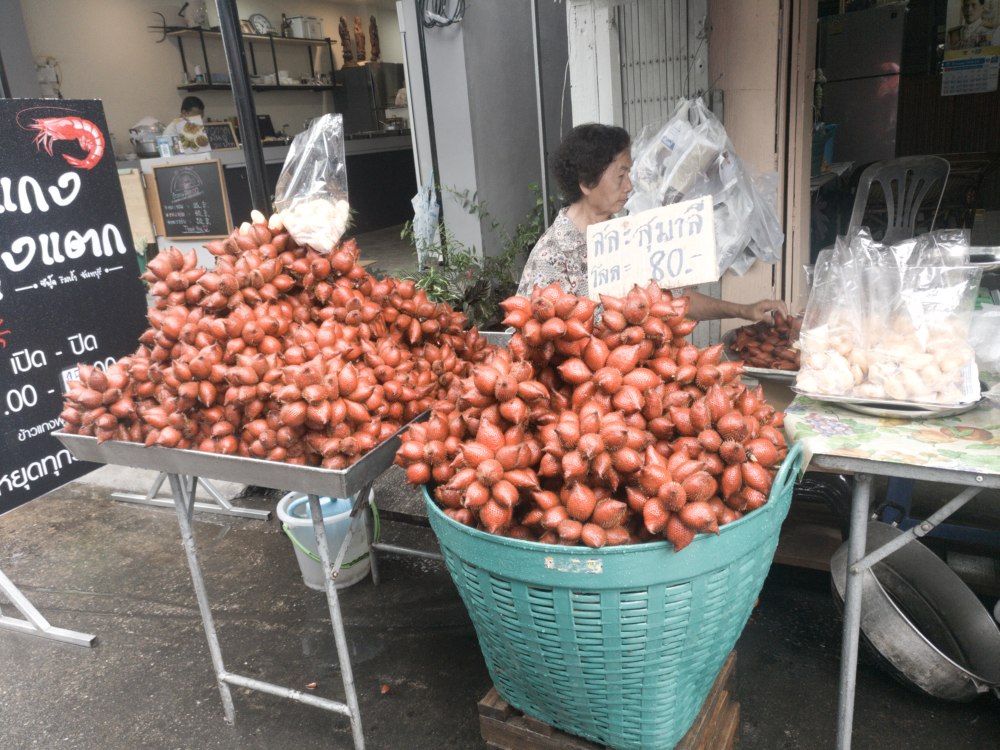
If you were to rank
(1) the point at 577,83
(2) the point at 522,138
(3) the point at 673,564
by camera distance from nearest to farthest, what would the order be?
1. (3) the point at 673,564
2. (1) the point at 577,83
3. (2) the point at 522,138

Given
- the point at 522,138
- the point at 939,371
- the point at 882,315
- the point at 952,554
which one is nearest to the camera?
the point at 939,371

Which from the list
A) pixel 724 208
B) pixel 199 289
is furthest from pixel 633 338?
pixel 724 208

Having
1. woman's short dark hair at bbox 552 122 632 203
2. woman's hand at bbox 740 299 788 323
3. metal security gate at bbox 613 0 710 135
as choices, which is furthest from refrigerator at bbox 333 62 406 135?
woman's hand at bbox 740 299 788 323

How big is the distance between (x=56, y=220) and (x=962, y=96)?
8.90 metres

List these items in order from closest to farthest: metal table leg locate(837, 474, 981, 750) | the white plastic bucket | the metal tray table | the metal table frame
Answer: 1. the metal table frame
2. metal table leg locate(837, 474, 981, 750)
3. the metal tray table
4. the white plastic bucket

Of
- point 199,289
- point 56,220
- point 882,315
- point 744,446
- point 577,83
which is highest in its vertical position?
point 577,83

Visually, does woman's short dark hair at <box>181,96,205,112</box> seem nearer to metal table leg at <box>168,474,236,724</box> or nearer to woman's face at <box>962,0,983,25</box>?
metal table leg at <box>168,474,236,724</box>

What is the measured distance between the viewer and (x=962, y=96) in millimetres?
8141

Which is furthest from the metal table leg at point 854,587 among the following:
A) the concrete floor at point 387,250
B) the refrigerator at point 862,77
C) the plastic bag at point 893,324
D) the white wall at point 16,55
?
the refrigerator at point 862,77

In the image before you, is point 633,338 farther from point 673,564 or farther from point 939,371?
point 939,371

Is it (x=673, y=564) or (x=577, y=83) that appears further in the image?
(x=577, y=83)

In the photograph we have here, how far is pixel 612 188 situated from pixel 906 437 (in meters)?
1.58

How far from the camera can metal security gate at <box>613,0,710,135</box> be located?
3.89 meters

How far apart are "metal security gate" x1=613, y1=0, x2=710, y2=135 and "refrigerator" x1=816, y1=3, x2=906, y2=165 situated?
4826 millimetres
